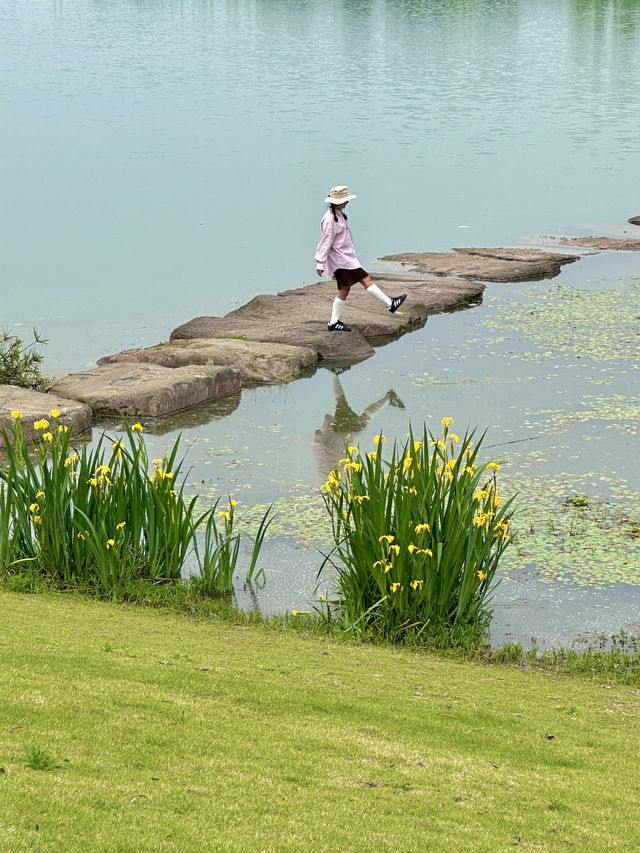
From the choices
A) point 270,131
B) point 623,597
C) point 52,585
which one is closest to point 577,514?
point 623,597

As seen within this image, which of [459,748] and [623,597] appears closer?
[459,748]

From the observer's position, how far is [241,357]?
11.7 m

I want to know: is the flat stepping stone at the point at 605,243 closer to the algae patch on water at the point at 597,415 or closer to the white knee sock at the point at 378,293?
the white knee sock at the point at 378,293

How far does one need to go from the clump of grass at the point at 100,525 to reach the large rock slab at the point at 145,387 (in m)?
3.30

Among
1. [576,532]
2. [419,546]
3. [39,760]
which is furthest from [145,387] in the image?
[39,760]

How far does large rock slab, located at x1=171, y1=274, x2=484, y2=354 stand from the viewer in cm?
1256

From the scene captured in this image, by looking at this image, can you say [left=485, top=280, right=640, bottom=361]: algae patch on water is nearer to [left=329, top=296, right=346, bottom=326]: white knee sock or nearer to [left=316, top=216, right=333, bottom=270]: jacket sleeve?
[left=329, top=296, right=346, bottom=326]: white knee sock

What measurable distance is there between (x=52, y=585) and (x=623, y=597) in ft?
10.3

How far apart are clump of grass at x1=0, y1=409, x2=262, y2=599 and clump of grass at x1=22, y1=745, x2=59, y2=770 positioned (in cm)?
257

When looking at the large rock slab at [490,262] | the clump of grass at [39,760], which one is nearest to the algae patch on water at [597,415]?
the large rock slab at [490,262]

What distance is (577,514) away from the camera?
25.5 ft

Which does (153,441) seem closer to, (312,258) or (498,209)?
(312,258)

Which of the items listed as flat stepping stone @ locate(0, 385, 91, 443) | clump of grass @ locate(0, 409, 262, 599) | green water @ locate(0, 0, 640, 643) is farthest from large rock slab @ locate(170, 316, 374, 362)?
clump of grass @ locate(0, 409, 262, 599)

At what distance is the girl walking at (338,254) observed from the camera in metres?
12.3
